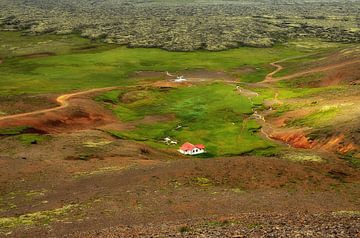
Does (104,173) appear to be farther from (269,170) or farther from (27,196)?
(269,170)

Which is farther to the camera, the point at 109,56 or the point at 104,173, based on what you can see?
the point at 109,56

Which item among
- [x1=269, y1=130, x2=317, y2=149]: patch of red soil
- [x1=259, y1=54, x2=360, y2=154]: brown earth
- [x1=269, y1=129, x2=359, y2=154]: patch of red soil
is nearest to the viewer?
[x1=269, y1=129, x2=359, y2=154]: patch of red soil

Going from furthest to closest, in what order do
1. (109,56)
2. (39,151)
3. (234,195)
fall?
(109,56) < (39,151) < (234,195)

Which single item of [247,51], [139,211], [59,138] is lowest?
[247,51]

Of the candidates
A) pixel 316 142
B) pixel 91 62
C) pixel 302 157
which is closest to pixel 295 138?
pixel 316 142

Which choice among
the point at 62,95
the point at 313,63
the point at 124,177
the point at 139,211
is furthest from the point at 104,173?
the point at 313,63

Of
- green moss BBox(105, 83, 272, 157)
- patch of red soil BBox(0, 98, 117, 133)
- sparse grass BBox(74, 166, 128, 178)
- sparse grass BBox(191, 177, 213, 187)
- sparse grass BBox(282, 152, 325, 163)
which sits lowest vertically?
green moss BBox(105, 83, 272, 157)

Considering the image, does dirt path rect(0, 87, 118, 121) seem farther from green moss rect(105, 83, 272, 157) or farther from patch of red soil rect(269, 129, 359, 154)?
patch of red soil rect(269, 129, 359, 154)

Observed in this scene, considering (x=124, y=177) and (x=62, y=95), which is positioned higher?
(x=124, y=177)

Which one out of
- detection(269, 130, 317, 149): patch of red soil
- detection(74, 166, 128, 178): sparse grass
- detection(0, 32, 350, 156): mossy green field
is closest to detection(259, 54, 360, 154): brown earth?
detection(269, 130, 317, 149): patch of red soil

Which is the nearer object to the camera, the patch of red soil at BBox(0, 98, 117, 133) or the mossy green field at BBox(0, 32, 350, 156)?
the patch of red soil at BBox(0, 98, 117, 133)

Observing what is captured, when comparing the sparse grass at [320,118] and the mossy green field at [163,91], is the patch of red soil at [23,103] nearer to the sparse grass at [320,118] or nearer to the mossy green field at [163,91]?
the mossy green field at [163,91]
